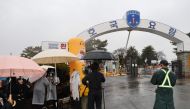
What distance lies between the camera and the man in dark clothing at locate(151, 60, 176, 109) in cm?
990

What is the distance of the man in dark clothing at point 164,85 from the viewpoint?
990 centimetres

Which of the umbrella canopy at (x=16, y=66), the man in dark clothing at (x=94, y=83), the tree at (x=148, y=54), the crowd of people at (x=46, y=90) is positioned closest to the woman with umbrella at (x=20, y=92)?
the crowd of people at (x=46, y=90)

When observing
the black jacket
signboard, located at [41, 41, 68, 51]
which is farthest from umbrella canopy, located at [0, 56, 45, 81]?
signboard, located at [41, 41, 68, 51]

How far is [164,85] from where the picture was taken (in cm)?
993

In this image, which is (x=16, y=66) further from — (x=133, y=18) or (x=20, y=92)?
(x=133, y=18)

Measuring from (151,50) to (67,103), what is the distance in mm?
65830

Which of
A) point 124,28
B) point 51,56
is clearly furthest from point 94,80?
point 124,28

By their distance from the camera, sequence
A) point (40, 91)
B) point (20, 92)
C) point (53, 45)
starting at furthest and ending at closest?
point (53, 45) < point (20, 92) < point (40, 91)

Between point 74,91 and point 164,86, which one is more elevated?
point 164,86

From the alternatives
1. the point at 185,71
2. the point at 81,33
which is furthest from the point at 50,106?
the point at 185,71

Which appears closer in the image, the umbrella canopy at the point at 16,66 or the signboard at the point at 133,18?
the umbrella canopy at the point at 16,66

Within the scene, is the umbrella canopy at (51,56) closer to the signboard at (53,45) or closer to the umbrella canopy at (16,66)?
the umbrella canopy at (16,66)

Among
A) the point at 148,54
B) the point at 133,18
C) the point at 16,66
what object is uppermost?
the point at 133,18

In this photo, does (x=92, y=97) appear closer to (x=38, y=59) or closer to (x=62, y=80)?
(x=38, y=59)
